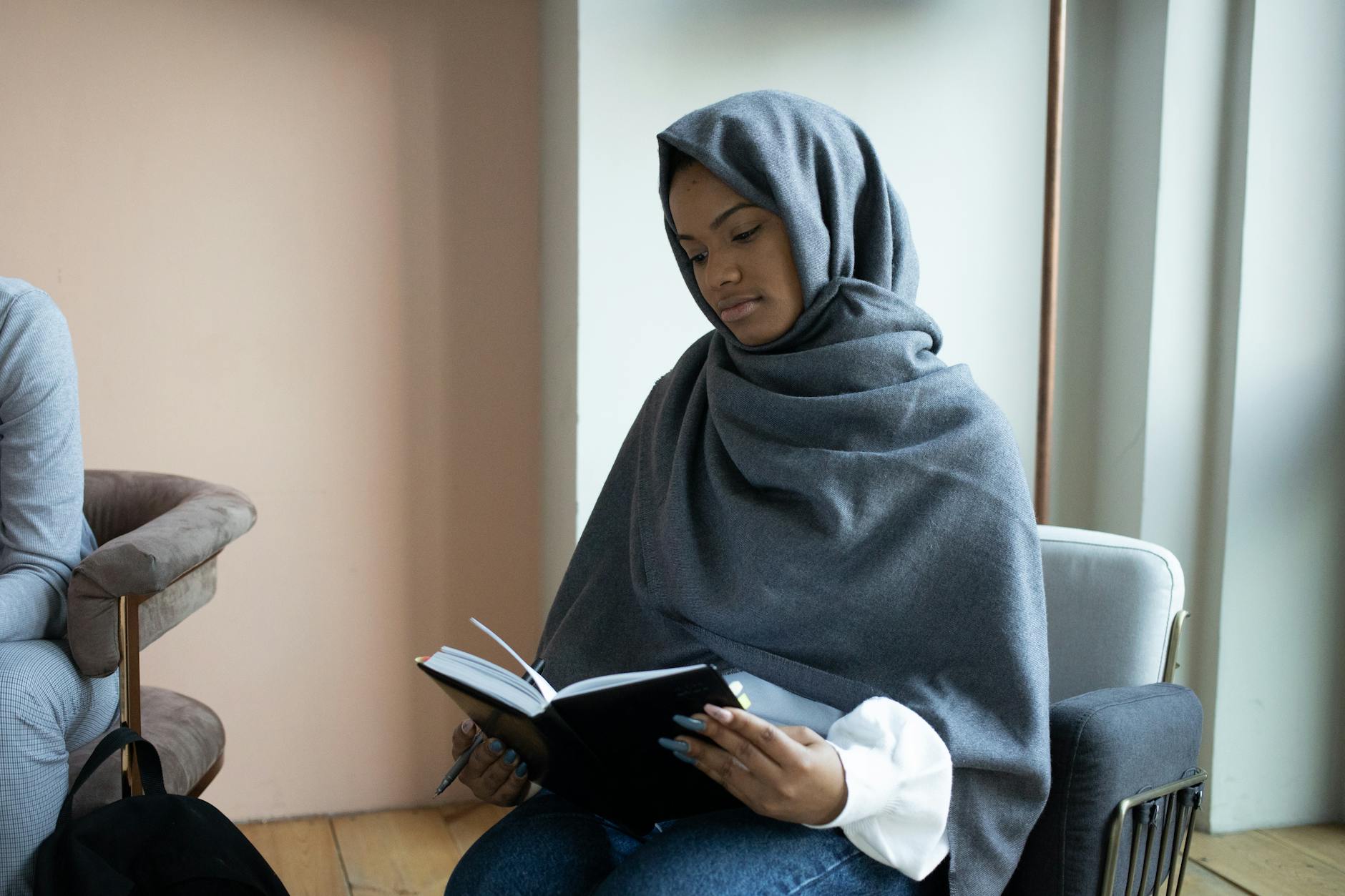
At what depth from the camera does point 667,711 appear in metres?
0.94

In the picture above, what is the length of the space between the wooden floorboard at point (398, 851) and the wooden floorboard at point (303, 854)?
0.02 meters

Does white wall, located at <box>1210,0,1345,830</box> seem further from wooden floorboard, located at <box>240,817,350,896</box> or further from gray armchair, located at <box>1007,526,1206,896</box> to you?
wooden floorboard, located at <box>240,817,350,896</box>

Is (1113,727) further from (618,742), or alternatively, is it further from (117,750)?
(117,750)

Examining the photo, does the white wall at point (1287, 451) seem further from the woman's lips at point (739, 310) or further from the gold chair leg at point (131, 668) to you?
the gold chair leg at point (131, 668)

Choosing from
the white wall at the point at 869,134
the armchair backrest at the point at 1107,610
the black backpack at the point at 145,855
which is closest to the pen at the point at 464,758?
the black backpack at the point at 145,855

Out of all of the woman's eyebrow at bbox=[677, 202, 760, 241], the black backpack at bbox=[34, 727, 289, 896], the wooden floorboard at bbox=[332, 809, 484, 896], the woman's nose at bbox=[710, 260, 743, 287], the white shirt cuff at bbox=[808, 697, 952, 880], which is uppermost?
the woman's eyebrow at bbox=[677, 202, 760, 241]

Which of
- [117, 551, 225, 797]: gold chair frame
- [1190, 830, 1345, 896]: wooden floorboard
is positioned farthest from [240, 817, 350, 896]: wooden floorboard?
[1190, 830, 1345, 896]: wooden floorboard

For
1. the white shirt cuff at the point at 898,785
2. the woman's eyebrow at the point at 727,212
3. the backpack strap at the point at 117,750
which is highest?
the woman's eyebrow at the point at 727,212

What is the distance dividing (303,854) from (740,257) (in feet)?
5.09

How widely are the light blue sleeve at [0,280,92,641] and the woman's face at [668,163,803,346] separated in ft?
3.04

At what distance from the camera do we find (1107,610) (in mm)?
1317

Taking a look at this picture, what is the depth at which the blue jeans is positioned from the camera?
97 centimetres

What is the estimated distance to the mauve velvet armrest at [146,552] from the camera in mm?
1354

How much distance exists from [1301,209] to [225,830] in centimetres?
214
